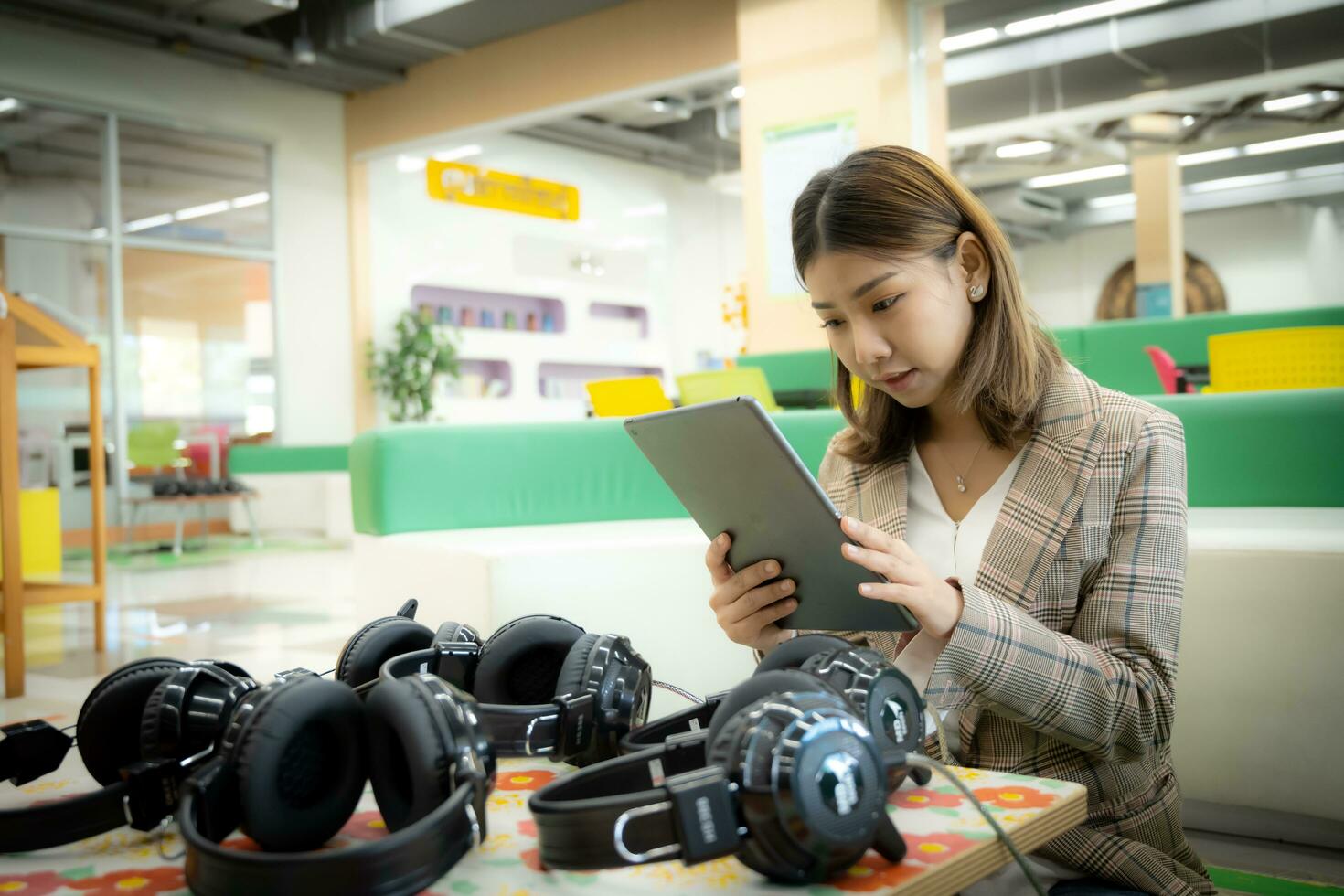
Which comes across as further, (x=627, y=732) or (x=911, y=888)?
(x=627, y=732)

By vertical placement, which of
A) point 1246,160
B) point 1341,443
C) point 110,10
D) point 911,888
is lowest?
point 911,888

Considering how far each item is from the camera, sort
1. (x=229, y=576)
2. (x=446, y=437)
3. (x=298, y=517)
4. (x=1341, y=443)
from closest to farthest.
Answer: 1. (x=1341, y=443)
2. (x=446, y=437)
3. (x=229, y=576)
4. (x=298, y=517)

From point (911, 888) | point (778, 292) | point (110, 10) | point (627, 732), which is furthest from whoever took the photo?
point (110, 10)

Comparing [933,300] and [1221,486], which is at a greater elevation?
[933,300]

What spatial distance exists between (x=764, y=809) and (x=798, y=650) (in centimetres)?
20

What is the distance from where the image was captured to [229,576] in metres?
6.42

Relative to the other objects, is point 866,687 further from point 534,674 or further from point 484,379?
point 484,379

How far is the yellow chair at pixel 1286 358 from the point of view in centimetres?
275

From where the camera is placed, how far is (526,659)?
85 centimetres

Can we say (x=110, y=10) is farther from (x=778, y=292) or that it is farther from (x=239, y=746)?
(x=239, y=746)

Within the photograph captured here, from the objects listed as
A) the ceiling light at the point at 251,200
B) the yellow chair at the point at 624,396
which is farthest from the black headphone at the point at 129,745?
the ceiling light at the point at 251,200

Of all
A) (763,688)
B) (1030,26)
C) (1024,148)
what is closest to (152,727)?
(763,688)

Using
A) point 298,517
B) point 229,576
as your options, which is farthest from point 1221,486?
point 298,517

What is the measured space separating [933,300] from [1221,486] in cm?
132
